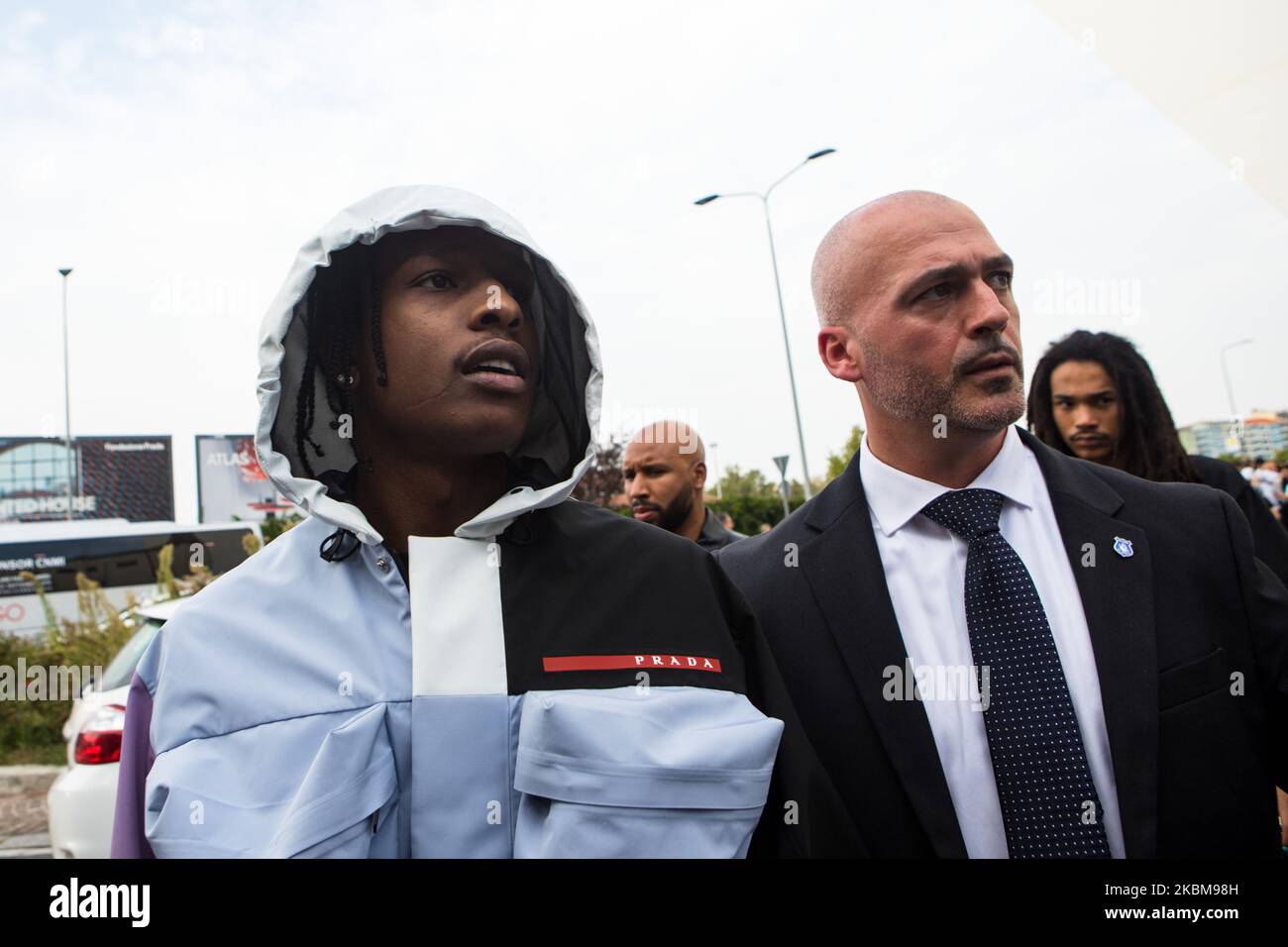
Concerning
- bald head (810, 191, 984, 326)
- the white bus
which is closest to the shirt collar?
bald head (810, 191, 984, 326)

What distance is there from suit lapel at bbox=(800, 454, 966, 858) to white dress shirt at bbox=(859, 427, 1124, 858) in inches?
1.4

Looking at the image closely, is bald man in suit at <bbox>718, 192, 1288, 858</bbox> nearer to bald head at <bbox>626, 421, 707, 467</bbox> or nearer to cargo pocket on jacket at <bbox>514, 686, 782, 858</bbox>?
cargo pocket on jacket at <bbox>514, 686, 782, 858</bbox>

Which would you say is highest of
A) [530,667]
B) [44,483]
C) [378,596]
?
[44,483]

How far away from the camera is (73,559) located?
16.2 meters

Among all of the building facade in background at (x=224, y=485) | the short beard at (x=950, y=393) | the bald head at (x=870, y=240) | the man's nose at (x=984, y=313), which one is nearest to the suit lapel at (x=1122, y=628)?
the short beard at (x=950, y=393)

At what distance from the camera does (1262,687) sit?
5.67 feet

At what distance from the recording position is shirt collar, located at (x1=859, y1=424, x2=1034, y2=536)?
6.46ft

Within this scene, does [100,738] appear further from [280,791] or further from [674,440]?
[280,791]

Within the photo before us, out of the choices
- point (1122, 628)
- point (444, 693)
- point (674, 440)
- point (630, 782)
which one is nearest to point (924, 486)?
point (1122, 628)

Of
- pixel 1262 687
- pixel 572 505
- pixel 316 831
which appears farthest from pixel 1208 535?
pixel 316 831

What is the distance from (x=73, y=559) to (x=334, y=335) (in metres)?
17.3
